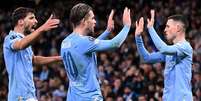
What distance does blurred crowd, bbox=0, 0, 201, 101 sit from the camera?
562 inches

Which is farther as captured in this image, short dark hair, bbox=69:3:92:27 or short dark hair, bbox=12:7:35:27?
short dark hair, bbox=12:7:35:27

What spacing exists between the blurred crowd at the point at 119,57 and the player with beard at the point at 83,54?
6062mm

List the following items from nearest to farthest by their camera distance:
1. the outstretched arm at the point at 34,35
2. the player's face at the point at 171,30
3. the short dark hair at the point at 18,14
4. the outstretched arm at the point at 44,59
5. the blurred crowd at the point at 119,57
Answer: the outstretched arm at the point at 34,35, the short dark hair at the point at 18,14, the player's face at the point at 171,30, the outstretched arm at the point at 44,59, the blurred crowd at the point at 119,57

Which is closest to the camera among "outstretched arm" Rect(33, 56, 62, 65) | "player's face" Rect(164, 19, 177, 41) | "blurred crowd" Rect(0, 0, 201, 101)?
"player's face" Rect(164, 19, 177, 41)

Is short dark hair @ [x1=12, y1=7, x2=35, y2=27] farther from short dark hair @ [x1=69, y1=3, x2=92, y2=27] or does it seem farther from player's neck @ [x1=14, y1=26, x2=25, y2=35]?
short dark hair @ [x1=69, y1=3, x2=92, y2=27]

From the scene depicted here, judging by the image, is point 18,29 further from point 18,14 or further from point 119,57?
point 119,57

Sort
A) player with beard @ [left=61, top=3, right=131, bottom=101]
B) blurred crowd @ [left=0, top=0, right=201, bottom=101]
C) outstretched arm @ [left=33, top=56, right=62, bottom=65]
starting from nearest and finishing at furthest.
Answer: player with beard @ [left=61, top=3, right=131, bottom=101]
outstretched arm @ [left=33, top=56, right=62, bottom=65]
blurred crowd @ [left=0, top=0, right=201, bottom=101]

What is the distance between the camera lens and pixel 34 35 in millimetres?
7473

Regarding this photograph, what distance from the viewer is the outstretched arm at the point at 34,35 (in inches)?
292

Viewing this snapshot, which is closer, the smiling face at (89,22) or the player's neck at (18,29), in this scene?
the smiling face at (89,22)

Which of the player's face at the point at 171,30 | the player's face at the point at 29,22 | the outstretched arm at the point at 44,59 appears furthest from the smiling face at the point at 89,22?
the player's face at the point at 171,30

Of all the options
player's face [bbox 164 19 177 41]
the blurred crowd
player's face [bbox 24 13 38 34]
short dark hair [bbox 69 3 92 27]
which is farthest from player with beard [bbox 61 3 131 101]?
the blurred crowd

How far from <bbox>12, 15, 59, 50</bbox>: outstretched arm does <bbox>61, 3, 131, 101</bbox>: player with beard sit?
282 mm

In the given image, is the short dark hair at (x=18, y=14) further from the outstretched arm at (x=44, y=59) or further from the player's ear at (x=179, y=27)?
the player's ear at (x=179, y=27)
